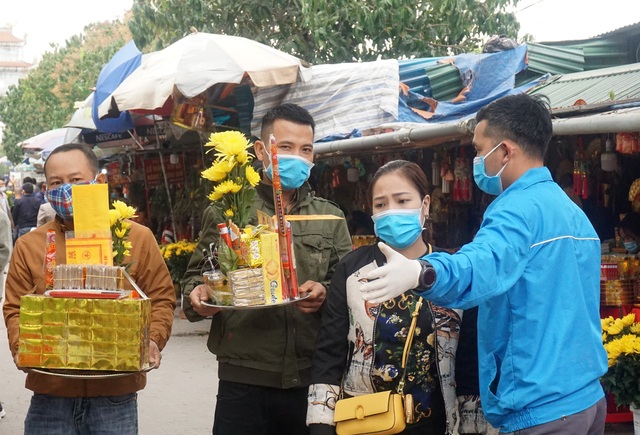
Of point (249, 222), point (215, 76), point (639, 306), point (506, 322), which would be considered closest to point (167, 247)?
point (215, 76)

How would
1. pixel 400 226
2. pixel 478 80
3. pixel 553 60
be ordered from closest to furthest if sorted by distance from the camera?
pixel 400 226
pixel 478 80
pixel 553 60

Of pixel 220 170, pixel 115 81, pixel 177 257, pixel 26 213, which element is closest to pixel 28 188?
pixel 26 213

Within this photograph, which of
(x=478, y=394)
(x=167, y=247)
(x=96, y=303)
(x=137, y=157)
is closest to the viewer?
(x=96, y=303)

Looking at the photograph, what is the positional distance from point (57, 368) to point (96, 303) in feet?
0.86

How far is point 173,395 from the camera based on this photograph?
7.81 m

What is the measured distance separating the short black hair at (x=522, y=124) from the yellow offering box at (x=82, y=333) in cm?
132

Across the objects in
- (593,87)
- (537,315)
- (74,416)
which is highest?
(593,87)

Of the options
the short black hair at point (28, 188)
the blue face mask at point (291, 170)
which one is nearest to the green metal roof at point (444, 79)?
the blue face mask at point (291, 170)

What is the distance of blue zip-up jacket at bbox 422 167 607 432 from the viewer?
2.56 meters

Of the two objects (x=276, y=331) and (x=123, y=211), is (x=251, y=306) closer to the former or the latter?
(x=276, y=331)

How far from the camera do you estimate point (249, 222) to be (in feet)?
11.2

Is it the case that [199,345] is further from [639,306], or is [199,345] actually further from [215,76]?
[639,306]

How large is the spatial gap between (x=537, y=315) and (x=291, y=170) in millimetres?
→ 1296

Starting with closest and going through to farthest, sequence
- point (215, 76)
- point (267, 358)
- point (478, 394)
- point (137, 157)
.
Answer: point (478, 394)
point (267, 358)
point (215, 76)
point (137, 157)
